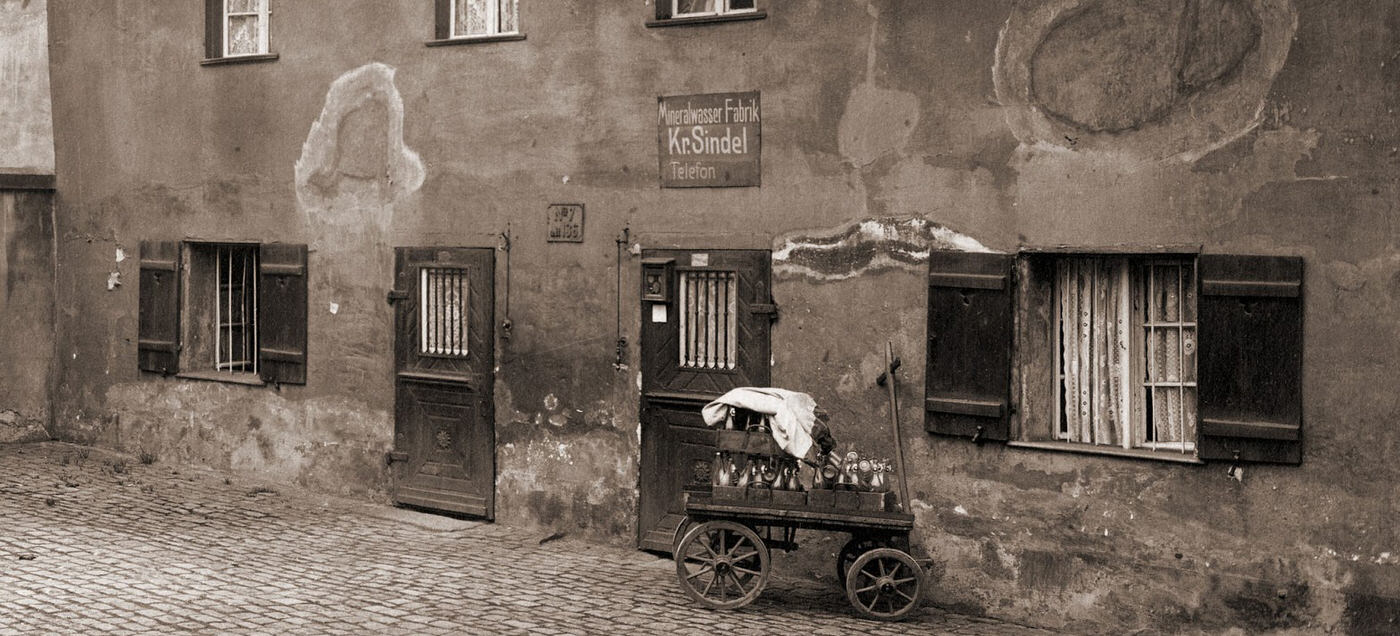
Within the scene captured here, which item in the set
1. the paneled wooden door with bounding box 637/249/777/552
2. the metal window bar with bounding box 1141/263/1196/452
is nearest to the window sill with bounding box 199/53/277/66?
the paneled wooden door with bounding box 637/249/777/552

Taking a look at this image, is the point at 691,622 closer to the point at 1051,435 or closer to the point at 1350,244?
the point at 1051,435

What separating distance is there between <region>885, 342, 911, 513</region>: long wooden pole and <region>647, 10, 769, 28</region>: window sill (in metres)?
2.40

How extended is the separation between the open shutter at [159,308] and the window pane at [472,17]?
3591mm

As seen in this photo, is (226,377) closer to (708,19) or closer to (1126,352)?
(708,19)

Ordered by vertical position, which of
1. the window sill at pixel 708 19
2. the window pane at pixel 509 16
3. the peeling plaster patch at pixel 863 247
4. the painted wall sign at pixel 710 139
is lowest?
the peeling plaster patch at pixel 863 247

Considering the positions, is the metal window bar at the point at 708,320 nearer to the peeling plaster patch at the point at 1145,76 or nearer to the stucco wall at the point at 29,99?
the peeling plaster patch at the point at 1145,76

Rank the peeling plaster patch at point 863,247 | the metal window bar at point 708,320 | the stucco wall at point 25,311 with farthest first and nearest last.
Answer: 1. the stucco wall at point 25,311
2. the metal window bar at point 708,320
3. the peeling plaster patch at point 863,247

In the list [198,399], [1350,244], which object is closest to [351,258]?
[198,399]

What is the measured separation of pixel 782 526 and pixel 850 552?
453 millimetres

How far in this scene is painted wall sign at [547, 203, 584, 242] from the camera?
34.2 feet

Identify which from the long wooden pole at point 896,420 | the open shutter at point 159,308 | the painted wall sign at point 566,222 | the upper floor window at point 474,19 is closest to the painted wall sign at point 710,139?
the painted wall sign at point 566,222

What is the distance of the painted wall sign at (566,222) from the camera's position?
10430 mm

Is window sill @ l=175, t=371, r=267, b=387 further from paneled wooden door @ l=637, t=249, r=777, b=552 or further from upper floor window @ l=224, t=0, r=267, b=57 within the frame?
paneled wooden door @ l=637, t=249, r=777, b=552

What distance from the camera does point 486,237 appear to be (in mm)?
10883
